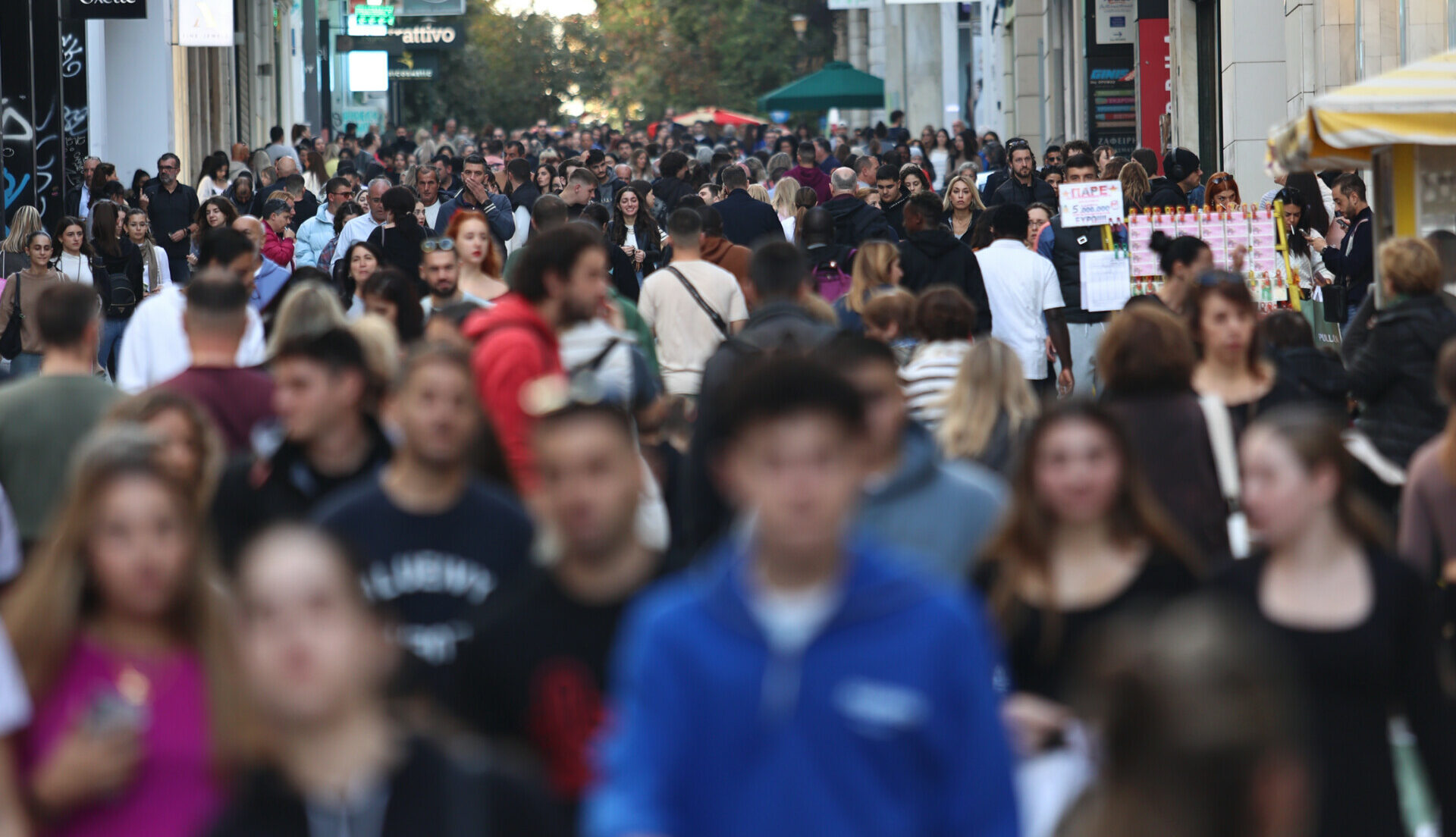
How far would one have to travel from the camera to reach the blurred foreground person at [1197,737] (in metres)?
2.19

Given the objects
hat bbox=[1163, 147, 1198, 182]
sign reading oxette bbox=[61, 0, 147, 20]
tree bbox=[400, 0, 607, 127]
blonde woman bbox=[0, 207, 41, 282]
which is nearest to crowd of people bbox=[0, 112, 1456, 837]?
blonde woman bbox=[0, 207, 41, 282]

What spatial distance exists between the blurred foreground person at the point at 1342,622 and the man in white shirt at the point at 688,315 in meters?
6.40

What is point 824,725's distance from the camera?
3047mm

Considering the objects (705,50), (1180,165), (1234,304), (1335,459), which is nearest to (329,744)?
(1335,459)

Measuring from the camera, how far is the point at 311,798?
2.99 meters

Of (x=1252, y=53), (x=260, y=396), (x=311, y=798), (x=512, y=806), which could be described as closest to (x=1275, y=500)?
(x=512, y=806)

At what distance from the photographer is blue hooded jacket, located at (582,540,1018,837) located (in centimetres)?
305

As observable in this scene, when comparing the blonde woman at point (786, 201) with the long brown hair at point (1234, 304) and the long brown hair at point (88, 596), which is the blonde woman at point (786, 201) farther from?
the long brown hair at point (88, 596)

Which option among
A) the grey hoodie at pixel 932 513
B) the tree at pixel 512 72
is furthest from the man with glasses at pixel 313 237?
the tree at pixel 512 72

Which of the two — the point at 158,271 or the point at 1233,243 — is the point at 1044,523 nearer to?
the point at 1233,243

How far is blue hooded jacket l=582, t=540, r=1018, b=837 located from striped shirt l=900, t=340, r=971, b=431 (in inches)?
180

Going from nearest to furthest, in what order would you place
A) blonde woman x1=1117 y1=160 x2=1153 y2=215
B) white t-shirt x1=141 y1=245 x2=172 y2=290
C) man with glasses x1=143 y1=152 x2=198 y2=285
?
blonde woman x1=1117 y1=160 x2=1153 y2=215 < white t-shirt x1=141 y1=245 x2=172 y2=290 < man with glasses x1=143 y1=152 x2=198 y2=285

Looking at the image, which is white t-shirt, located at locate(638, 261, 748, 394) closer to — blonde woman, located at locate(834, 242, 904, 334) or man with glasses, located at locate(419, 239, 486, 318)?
blonde woman, located at locate(834, 242, 904, 334)

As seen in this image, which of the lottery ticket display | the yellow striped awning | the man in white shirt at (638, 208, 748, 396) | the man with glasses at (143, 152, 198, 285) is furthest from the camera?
the man with glasses at (143, 152, 198, 285)
